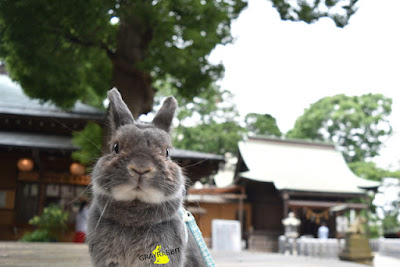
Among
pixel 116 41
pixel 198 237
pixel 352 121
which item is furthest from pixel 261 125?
pixel 198 237

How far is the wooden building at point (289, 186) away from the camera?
19.1 m

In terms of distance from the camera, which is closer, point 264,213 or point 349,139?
point 264,213

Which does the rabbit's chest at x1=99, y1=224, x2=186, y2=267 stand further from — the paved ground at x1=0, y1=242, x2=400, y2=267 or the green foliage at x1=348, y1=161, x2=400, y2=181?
the green foliage at x1=348, y1=161, x2=400, y2=181

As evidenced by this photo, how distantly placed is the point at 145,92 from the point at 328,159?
56.5 ft

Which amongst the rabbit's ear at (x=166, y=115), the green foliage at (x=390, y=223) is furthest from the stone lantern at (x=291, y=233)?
the rabbit's ear at (x=166, y=115)

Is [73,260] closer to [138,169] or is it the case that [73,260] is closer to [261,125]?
[138,169]

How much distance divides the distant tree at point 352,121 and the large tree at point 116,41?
22.7 metres

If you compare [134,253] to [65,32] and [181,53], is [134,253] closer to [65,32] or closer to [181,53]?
[181,53]

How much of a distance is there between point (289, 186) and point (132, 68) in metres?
12.5

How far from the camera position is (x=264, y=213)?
2034cm

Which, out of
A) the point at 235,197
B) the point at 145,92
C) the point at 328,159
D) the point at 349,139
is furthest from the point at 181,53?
the point at 349,139

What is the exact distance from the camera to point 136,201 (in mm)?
1566

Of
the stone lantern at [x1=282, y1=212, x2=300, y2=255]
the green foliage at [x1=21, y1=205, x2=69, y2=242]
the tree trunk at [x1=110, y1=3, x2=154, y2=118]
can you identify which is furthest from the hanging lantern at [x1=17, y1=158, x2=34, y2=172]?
the stone lantern at [x1=282, y1=212, x2=300, y2=255]

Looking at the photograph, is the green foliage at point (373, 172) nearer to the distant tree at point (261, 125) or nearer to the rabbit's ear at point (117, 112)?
→ the distant tree at point (261, 125)
